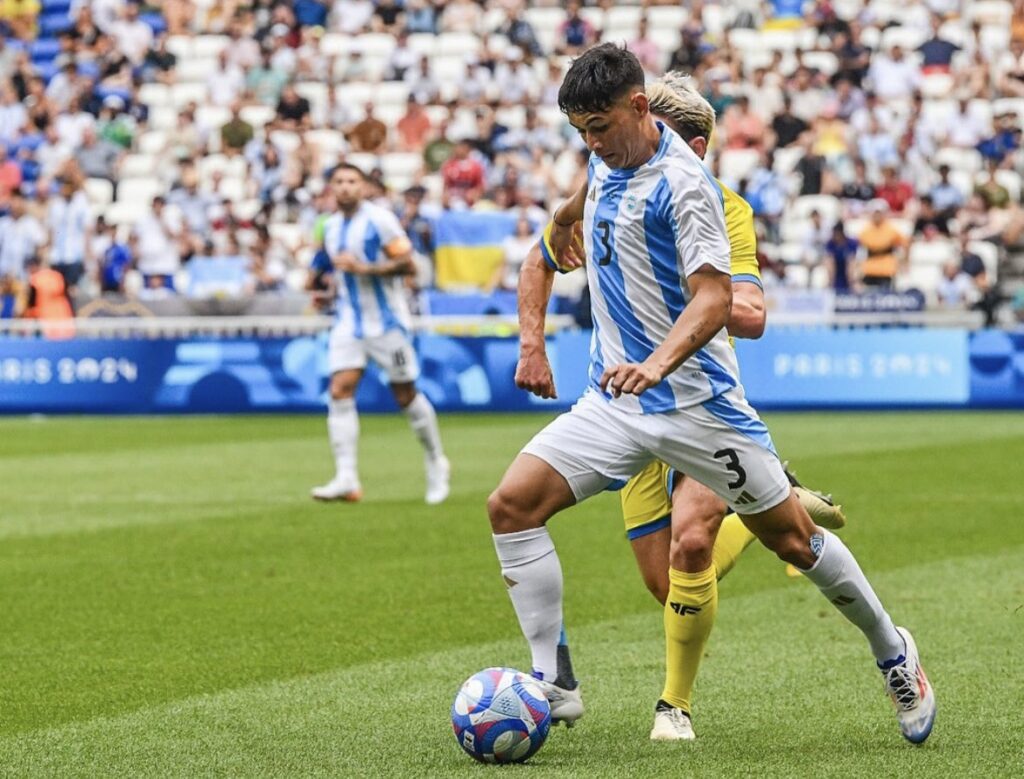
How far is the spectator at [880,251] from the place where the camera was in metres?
24.0

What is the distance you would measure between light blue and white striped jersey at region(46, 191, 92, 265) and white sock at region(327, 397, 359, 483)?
1411 centimetres

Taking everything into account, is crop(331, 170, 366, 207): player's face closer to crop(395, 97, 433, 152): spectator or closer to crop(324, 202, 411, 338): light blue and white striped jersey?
crop(324, 202, 411, 338): light blue and white striped jersey

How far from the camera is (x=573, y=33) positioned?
2897cm

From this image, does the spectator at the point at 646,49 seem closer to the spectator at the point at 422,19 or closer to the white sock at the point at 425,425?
the spectator at the point at 422,19

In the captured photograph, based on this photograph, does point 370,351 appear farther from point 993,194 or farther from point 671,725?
point 993,194

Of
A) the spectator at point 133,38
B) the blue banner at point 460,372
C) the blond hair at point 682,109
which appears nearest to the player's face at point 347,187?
the blond hair at point 682,109

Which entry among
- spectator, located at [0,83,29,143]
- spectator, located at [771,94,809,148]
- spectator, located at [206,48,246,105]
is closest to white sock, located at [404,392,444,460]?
spectator, located at [771,94,809,148]

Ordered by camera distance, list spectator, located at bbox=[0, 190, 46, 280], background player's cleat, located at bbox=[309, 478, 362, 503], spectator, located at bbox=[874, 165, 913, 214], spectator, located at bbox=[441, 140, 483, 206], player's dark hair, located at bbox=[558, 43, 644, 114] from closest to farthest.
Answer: player's dark hair, located at bbox=[558, 43, 644, 114] → background player's cleat, located at bbox=[309, 478, 362, 503] → spectator, located at bbox=[874, 165, 913, 214] → spectator, located at bbox=[441, 140, 483, 206] → spectator, located at bbox=[0, 190, 46, 280]

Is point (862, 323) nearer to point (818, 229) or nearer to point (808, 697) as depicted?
point (818, 229)

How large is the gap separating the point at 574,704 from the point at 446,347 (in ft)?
55.5

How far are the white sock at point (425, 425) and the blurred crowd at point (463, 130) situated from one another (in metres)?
10.4

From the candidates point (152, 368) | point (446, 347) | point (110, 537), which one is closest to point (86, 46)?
point (152, 368)

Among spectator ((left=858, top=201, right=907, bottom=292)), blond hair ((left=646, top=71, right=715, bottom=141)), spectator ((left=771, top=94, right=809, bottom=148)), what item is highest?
blond hair ((left=646, top=71, right=715, bottom=141))

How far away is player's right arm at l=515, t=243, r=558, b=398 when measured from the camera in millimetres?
5852
